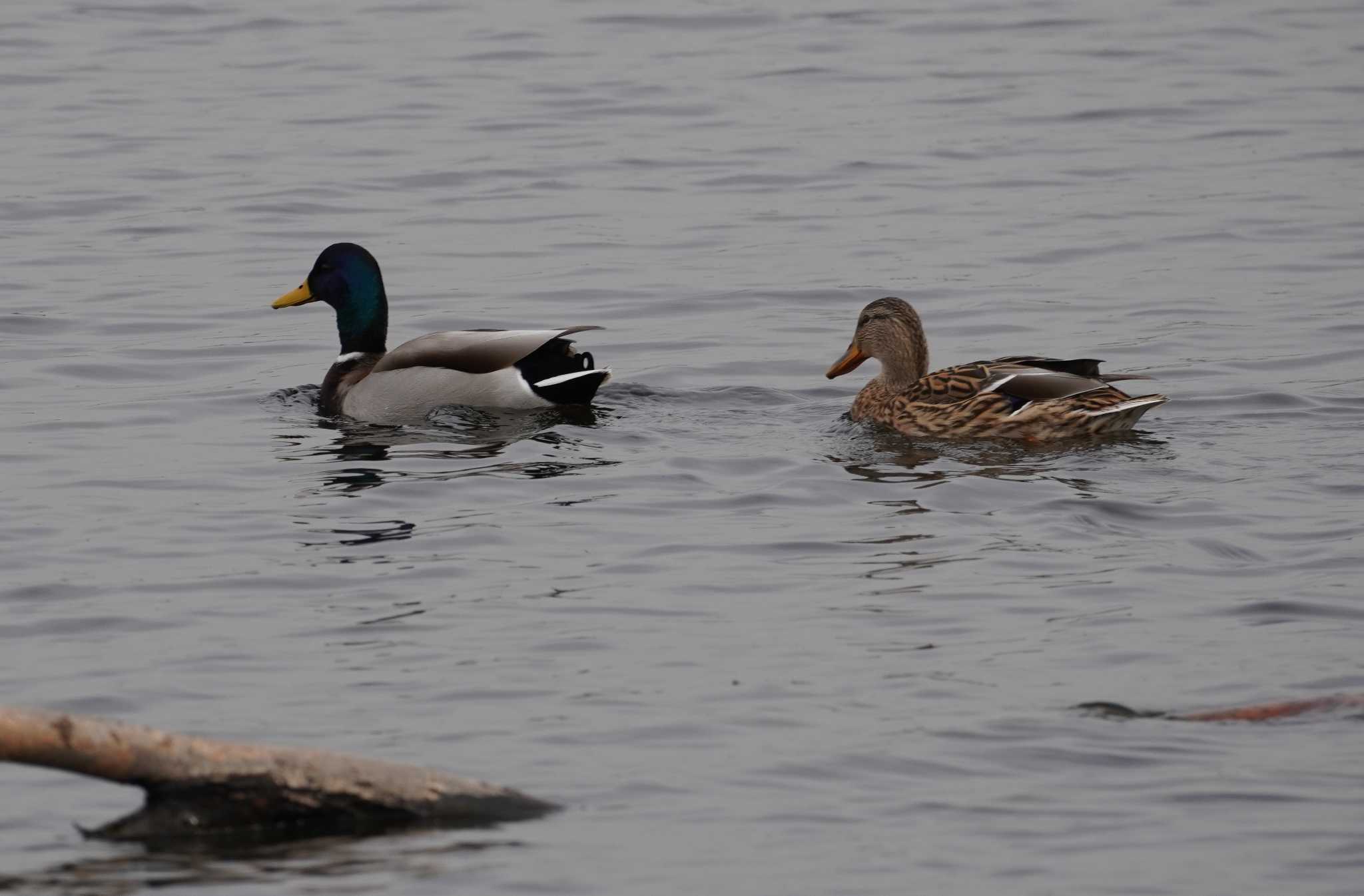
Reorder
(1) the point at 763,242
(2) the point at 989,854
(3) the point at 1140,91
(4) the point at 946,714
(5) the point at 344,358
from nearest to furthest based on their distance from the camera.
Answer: (2) the point at 989,854 → (4) the point at 946,714 → (5) the point at 344,358 → (1) the point at 763,242 → (3) the point at 1140,91

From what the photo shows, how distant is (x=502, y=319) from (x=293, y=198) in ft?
15.6

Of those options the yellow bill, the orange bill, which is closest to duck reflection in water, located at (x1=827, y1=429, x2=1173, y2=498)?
the orange bill

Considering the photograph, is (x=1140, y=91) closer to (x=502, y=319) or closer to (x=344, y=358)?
(x=502, y=319)

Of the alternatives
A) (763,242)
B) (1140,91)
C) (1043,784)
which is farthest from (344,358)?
(1140,91)

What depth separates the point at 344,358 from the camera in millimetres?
13961

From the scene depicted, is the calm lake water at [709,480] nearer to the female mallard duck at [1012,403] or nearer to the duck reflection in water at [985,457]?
the duck reflection in water at [985,457]

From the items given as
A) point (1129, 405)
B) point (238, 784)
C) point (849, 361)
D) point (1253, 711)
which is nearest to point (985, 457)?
point (1129, 405)

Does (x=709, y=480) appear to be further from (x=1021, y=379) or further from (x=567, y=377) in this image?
(x=567, y=377)

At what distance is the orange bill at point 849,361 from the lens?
43.2ft

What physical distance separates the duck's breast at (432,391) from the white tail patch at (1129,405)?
3.31 meters

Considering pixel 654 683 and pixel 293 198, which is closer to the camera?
pixel 654 683

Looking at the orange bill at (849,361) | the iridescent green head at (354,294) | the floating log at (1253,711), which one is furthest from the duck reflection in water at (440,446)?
the floating log at (1253,711)

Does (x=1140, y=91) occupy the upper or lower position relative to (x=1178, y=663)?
upper

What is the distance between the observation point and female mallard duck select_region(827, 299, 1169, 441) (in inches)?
466
